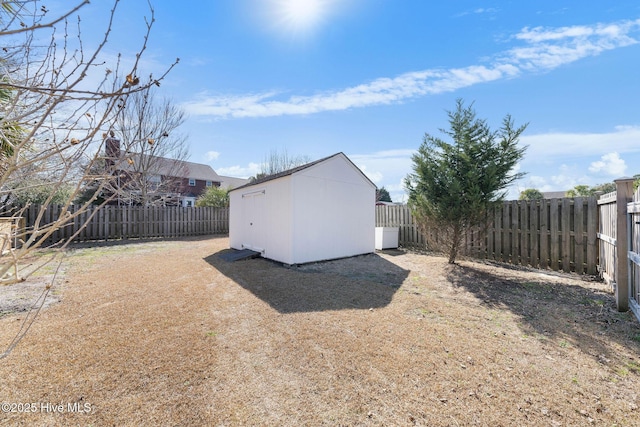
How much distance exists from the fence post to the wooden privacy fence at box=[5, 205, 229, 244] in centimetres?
1550

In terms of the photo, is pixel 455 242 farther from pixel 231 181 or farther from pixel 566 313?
pixel 231 181

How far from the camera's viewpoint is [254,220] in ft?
31.1

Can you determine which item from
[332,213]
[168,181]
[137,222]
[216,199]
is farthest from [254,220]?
[168,181]

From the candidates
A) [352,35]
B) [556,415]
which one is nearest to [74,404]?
[556,415]

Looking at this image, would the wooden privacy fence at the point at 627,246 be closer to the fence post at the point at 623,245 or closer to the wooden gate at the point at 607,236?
the fence post at the point at 623,245

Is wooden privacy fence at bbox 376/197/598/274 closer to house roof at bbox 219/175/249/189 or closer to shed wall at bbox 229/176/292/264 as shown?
shed wall at bbox 229/176/292/264

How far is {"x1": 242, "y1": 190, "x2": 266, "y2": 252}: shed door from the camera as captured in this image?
8984 millimetres

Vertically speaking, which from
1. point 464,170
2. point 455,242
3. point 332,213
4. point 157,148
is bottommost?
point 455,242

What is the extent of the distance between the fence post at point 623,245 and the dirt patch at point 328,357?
246 millimetres

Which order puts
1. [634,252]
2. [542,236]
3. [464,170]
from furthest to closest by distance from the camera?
[542,236], [464,170], [634,252]

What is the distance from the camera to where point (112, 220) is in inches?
527

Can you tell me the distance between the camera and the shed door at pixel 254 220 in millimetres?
8984

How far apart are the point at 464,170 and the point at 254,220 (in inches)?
263

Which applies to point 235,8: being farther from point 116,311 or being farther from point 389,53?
point 116,311
